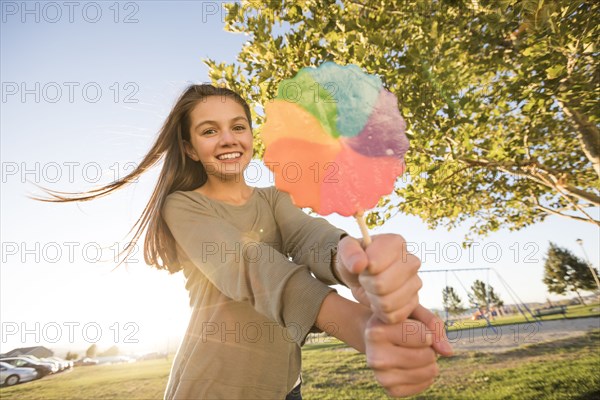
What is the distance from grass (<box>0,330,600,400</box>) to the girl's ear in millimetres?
8277

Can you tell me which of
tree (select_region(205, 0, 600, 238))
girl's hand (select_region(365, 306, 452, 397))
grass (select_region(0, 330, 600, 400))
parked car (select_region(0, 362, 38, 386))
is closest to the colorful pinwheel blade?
girl's hand (select_region(365, 306, 452, 397))

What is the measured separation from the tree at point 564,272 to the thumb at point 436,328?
65.9 meters

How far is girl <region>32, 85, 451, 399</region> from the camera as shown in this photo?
955 mm

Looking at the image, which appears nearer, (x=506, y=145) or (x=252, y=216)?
(x=252, y=216)

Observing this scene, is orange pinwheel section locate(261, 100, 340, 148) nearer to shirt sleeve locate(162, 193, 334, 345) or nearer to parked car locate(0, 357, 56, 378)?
shirt sleeve locate(162, 193, 334, 345)

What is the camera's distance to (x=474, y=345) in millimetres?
16969

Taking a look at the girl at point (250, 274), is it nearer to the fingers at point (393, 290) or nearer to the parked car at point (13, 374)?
the fingers at point (393, 290)

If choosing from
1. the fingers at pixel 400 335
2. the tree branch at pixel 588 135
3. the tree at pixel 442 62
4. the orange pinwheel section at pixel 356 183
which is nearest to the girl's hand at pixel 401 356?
the fingers at pixel 400 335

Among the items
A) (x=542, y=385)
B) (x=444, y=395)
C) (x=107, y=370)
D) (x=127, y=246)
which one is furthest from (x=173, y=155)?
(x=107, y=370)

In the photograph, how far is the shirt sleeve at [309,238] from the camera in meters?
1.63

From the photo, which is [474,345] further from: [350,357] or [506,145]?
[506,145]

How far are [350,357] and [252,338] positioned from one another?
14.5 meters

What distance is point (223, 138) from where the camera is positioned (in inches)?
79.4

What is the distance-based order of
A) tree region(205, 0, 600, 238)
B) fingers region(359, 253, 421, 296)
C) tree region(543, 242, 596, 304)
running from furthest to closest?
tree region(543, 242, 596, 304) → tree region(205, 0, 600, 238) → fingers region(359, 253, 421, 296)
